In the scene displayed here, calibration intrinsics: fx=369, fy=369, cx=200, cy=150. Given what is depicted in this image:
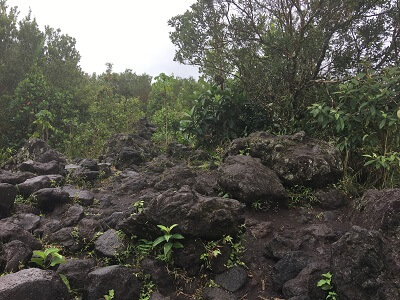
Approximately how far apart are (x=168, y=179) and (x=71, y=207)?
157 cm

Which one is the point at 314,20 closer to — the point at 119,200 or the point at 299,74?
the point at 299,74

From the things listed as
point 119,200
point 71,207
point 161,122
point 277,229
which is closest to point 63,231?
point 71,207

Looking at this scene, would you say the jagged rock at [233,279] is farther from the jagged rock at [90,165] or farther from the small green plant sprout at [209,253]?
the jagged rock at [90,165]

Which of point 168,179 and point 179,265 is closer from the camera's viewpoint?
point 179,265

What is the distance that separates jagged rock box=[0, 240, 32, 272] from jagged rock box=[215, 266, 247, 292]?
213cm

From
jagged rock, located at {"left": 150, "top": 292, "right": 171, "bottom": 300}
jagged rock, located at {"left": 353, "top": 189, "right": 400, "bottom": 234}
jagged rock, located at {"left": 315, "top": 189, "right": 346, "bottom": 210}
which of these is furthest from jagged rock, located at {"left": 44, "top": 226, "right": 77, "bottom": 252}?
jagged rock, located at {"left": 353, "top": 189, "right": 400, "bottom": 234}

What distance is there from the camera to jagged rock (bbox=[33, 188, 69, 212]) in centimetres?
596

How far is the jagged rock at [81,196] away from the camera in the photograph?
6.23 m

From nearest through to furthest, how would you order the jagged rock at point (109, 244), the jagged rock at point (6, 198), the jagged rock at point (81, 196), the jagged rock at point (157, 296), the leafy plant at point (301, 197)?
the jagged rock at point (157, 296), the jagged rock at point (109, 244), the leafy plant at point (301, 197), the jagged rock at point (6, 198), the jagged rock at point (81, 196)

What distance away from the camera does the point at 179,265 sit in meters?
4.14

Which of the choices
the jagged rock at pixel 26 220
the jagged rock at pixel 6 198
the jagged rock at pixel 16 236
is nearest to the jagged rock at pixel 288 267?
the jagged rock at pixel 16 236

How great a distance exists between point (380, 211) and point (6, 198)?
5051 mm

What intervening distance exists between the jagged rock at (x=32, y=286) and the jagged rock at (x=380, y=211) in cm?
330

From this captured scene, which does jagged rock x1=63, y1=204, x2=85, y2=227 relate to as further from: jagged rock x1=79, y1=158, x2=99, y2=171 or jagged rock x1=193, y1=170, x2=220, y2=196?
jagged rock x1=79, y1=158, x2=99, y2=171
